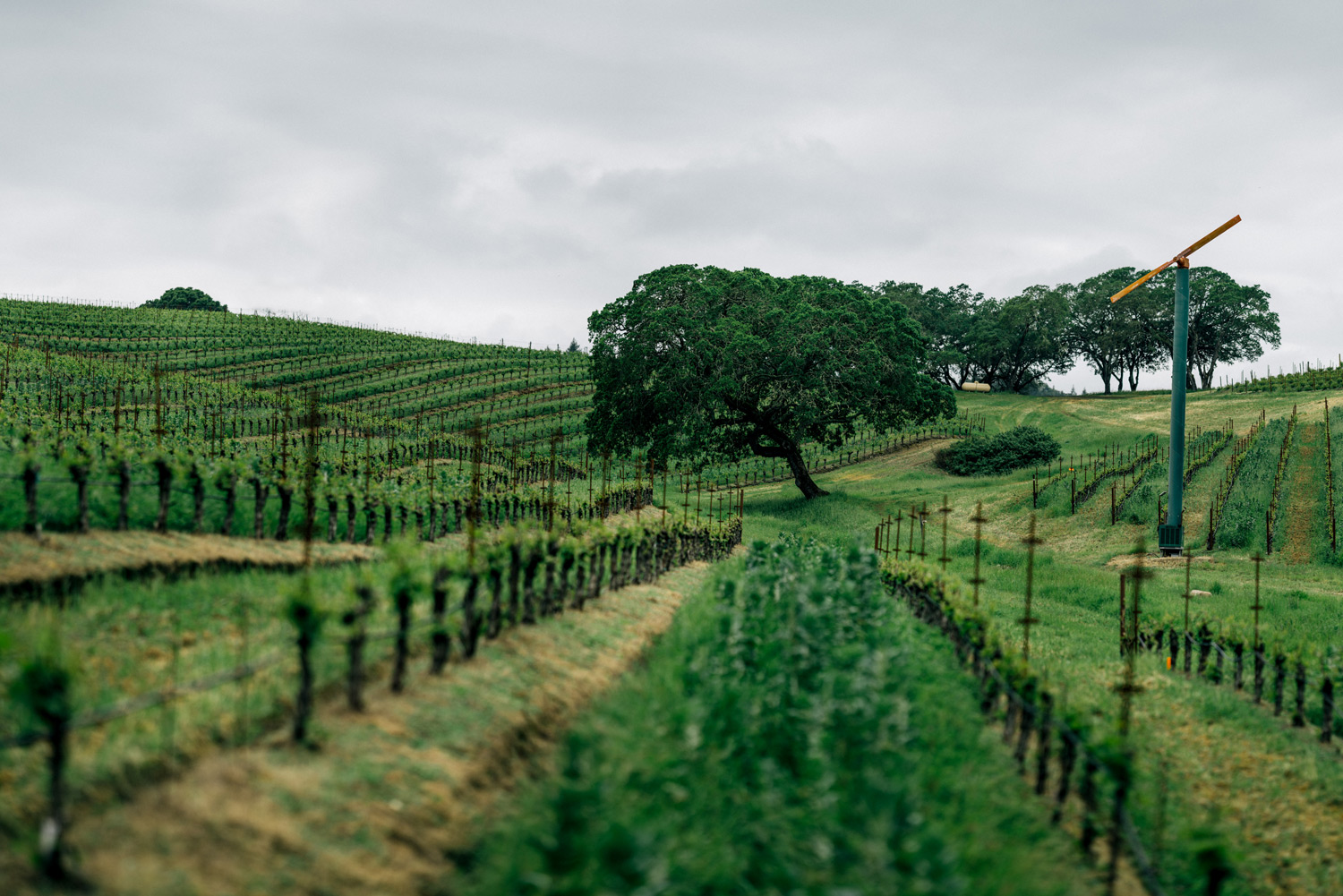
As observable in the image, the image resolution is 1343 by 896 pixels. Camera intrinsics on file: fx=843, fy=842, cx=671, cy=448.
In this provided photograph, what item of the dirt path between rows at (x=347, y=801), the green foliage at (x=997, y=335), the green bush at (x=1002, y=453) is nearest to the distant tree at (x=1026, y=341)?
the green foliage at (x=997, y=335)

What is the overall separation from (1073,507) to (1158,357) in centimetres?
5604

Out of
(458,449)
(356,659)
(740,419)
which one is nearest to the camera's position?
(356,659)

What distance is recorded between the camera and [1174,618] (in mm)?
16344

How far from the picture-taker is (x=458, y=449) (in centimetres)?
4166

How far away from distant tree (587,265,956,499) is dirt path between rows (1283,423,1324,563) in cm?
1400

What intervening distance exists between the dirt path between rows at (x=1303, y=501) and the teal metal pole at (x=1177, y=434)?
305 cm

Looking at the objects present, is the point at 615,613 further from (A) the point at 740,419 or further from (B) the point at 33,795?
(A) the point at 740,419

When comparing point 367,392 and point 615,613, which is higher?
point 367,392

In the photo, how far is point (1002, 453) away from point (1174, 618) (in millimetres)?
33505

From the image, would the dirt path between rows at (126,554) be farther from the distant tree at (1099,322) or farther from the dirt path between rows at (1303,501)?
the distant tree at (1099,322)

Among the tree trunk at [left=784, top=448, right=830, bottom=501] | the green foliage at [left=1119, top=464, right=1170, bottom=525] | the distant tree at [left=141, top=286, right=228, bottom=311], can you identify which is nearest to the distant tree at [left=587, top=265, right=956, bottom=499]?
the tree trunk at [left=784, top=448, right=830, bottom=501]

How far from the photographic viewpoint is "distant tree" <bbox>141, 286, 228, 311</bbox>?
347 ft

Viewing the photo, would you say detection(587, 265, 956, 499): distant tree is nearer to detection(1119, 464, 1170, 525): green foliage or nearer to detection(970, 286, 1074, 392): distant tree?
detection(1119, 464, 1170, 525): green foliage

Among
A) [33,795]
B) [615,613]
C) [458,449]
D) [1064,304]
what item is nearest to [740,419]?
[458,449]
